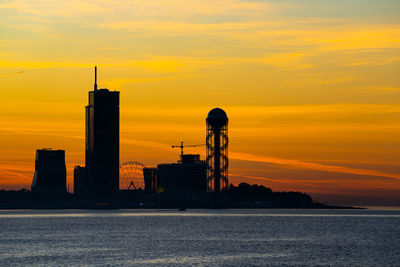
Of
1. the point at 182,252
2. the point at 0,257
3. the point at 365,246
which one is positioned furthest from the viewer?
the point at 365,246

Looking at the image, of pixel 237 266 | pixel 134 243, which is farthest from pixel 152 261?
pixel 134 243

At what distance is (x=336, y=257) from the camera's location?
162 m

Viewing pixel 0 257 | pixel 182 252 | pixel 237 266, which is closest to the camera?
pixel 237 266

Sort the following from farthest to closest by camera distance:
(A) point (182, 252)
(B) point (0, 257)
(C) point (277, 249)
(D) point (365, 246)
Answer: (D) point (365, 246) → (C) point (277, 249) → (A) point (182, 252) → (B) point (0, 257)

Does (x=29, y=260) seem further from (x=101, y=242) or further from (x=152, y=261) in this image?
(x=101, y=242)

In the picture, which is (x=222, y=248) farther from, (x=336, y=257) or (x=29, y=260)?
(x=29, y=260)

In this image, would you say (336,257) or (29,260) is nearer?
(29,260)

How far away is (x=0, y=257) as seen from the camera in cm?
15500

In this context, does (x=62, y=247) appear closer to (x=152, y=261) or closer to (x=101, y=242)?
(x=101, y=242)

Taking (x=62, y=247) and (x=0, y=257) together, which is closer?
(x=0, y=257)

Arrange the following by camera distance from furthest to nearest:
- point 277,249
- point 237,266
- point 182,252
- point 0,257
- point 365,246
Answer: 1. point 365,246
2. point 277,249
3. point 182,252
4. point 0,257
5. point 237,266

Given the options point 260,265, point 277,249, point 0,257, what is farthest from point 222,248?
point 0,257

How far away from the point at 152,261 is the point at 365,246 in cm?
6602

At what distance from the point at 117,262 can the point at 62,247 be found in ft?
128
